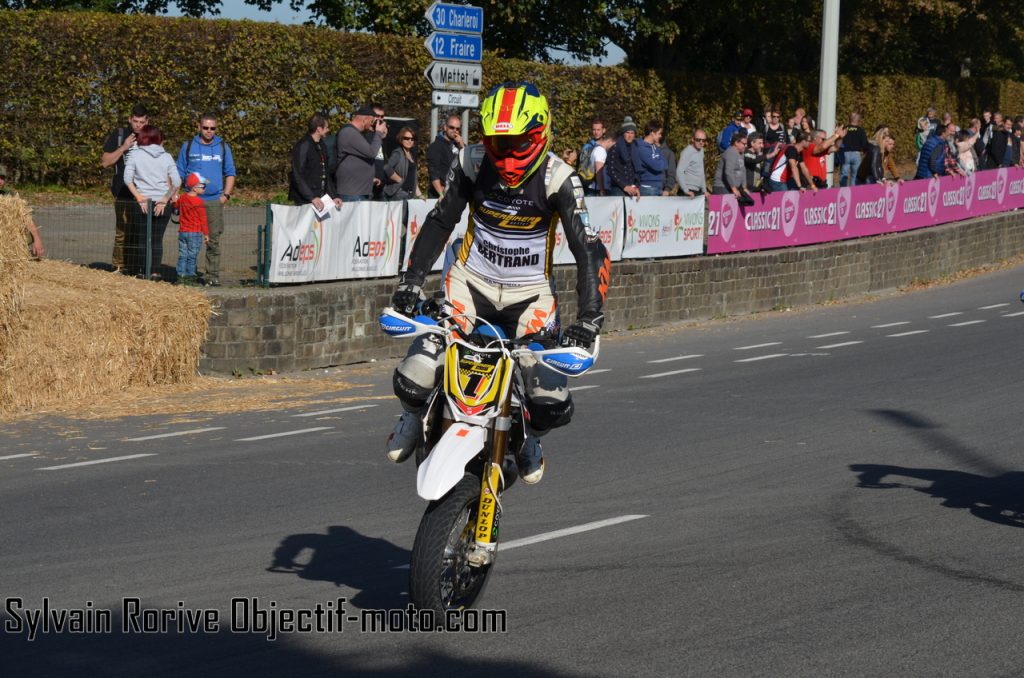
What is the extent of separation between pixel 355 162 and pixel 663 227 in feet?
18.0

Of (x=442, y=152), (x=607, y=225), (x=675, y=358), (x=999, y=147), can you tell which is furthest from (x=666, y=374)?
(x=999, y=147)

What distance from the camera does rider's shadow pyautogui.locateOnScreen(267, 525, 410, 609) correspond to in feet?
22.5

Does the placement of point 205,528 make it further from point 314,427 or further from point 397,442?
point 314,427

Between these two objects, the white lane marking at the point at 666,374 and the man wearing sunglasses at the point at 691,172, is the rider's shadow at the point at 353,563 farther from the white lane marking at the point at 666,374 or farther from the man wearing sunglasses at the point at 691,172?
the man wearing sunglasses at the point at 691,172

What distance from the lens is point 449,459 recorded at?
6.07 m

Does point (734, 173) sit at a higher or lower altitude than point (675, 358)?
higher

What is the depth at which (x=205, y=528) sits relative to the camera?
28.1 feet

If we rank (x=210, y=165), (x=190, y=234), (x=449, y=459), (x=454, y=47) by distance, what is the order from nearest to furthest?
(x=449, y=459) → (x=190, y=234) → (x=210, y=165) → (x=454, y=47)

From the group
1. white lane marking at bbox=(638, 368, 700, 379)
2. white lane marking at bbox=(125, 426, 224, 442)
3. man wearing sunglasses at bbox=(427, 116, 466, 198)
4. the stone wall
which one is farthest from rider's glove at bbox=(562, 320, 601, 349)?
man wearing sunglasses at bbox=(427, 116, 466, 198)

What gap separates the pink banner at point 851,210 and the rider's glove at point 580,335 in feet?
52.3

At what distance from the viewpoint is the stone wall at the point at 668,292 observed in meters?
15.3

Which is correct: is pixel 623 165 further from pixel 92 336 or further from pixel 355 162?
pixel 92 336

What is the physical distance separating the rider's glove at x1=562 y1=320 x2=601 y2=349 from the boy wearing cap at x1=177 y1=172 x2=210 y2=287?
9.57 meters

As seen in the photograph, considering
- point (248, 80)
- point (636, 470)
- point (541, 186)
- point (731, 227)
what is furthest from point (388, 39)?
point (541, 186)
